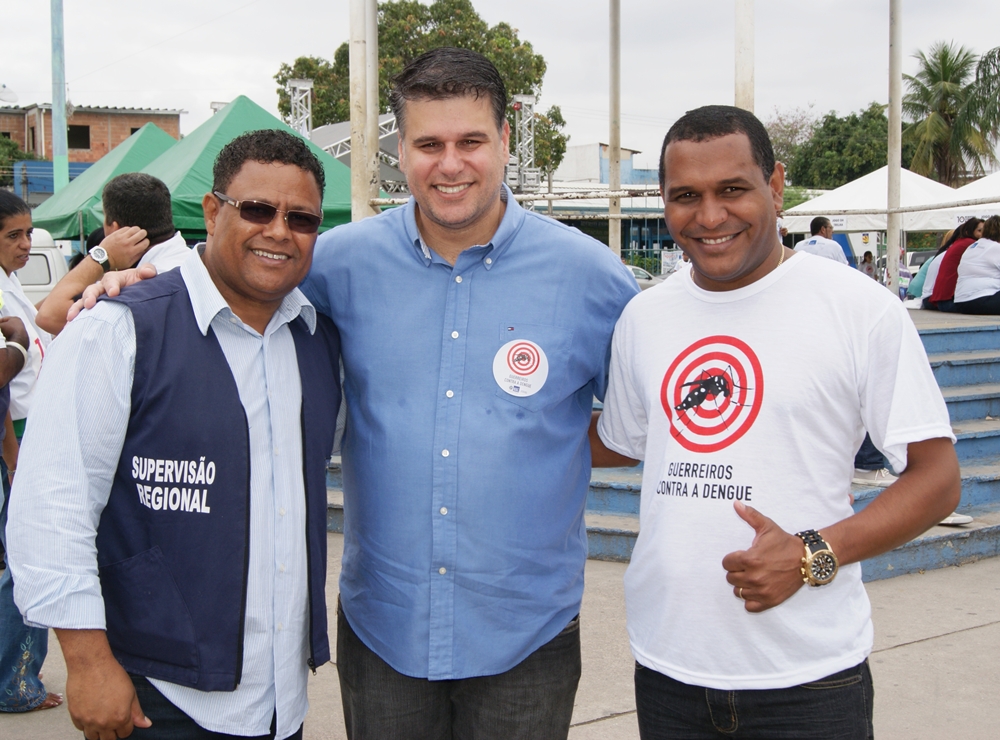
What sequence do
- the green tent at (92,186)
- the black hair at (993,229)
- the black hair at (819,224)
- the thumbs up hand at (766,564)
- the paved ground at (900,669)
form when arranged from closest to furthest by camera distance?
the thumbs up hand at (766,564) → the paved ground at (900,669) → the black hair at (993,229) → the black hair at (819,224) → the green tent at (92,186)

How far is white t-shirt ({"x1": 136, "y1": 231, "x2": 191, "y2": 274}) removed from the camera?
4.42 metres

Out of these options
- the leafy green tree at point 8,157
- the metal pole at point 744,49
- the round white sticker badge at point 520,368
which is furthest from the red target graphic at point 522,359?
the leafy green tree at point 8,157

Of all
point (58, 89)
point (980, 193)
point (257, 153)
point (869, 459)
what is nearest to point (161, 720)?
point (257, 153)

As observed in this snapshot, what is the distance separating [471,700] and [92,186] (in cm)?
1162

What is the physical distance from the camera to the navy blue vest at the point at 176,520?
6.52 ft

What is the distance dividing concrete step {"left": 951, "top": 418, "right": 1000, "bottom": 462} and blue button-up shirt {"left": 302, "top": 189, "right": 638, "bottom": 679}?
4858 millimetres

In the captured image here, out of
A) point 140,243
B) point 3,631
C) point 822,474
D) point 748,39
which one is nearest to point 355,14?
point 748,39

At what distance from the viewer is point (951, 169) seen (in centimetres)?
3553

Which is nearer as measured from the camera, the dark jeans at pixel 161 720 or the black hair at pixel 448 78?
the dark jeans at pixel 161 720

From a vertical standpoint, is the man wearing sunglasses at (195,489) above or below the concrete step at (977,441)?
above

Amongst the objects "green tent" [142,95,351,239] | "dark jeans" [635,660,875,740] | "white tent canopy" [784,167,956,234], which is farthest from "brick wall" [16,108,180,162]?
"dark jeans" [635,660,875,740]

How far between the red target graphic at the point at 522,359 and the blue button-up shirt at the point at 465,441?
3 centimetres

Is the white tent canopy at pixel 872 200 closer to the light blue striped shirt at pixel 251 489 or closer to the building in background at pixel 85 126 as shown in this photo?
the light blue striped shirt at pixel 251 489

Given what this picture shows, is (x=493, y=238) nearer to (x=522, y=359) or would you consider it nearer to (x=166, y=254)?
(x=522, y=359)
